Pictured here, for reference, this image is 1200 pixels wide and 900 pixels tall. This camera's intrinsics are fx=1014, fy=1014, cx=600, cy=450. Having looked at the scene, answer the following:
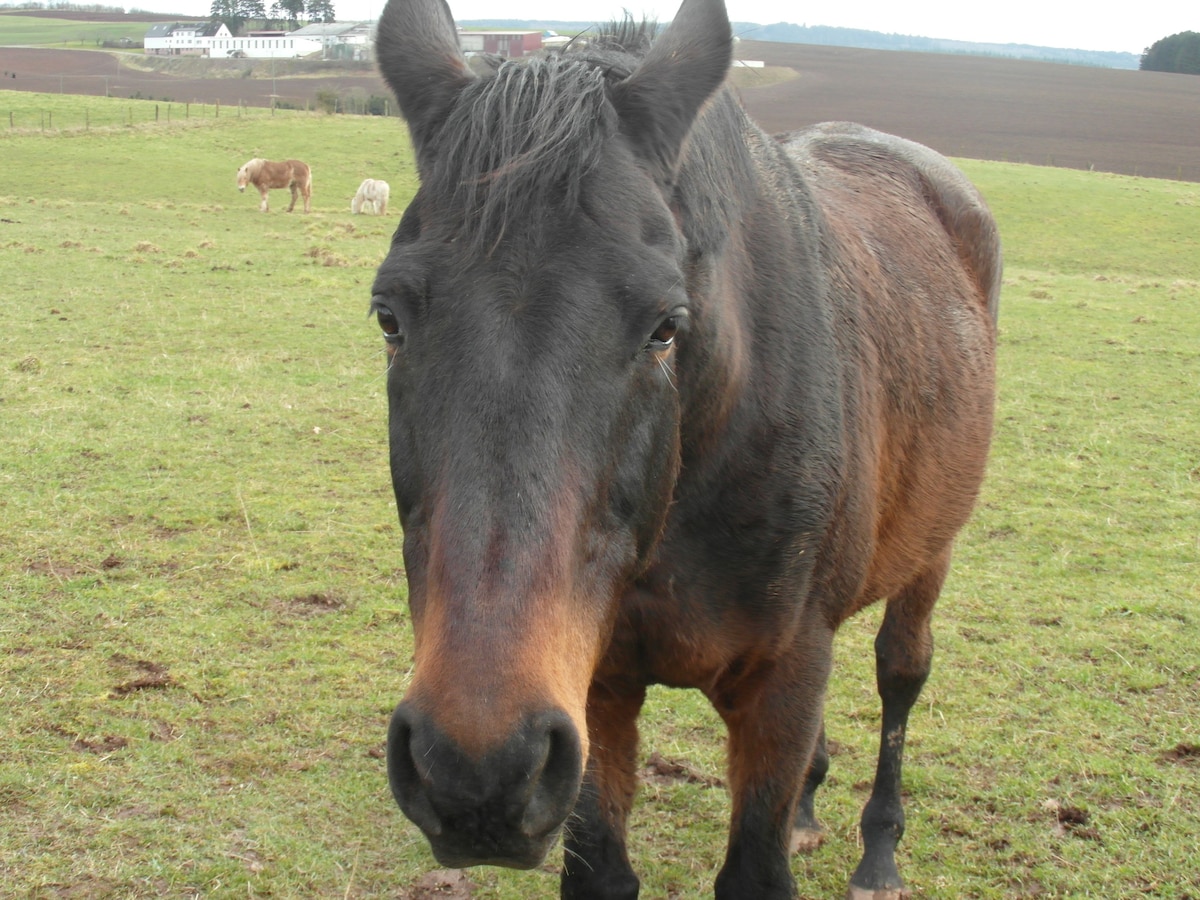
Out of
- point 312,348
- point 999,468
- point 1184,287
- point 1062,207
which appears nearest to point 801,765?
point 999,468

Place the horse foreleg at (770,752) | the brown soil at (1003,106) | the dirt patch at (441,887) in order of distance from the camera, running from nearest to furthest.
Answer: the horse foreleg at (770,752), the dirt patch at (441,887), the brown soil at (1003,106)

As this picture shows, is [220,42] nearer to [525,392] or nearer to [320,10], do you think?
[320,10]

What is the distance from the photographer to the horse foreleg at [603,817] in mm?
2934

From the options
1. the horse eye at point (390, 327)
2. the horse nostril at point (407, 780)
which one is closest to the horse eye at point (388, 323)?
the horse eye at point (390, 327)

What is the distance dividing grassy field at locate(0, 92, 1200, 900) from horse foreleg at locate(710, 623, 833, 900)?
2.44 feet

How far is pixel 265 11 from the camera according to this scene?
97.1 metres

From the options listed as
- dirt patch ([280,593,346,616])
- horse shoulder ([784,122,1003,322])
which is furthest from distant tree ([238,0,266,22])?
horse shoulder ([784,122,1003,322])

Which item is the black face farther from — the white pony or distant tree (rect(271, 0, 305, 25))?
distant tree (rect(271, 0, 305, 25))

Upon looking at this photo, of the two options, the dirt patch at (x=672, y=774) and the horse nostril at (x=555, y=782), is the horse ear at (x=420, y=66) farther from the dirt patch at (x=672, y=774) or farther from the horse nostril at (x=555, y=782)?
the dirt patch at (x=672, y=774)

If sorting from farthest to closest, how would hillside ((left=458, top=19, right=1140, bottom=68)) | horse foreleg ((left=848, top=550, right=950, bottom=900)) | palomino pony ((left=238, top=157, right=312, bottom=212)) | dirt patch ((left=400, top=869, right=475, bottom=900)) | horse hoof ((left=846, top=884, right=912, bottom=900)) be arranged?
1. hillside ((left=458, top=19, right=1140, bottom=68))
2. palomino pony ((left=238, top=157, right=312, bottom=212))
3. horse foreleg ((left=848, top=550, right=950, bottom=900))
4. horse hoof ((left=846, top=884, right=912, bottom=900))
5. dirt patch ((left=400, top=869, right=475, bottom=900))

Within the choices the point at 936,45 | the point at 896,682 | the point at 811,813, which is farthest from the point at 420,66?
Answer: the point at 936,45

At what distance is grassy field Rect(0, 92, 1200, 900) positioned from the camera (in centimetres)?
354

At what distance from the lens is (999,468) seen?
781 cm

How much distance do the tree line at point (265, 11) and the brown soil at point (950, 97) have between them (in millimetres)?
17306
